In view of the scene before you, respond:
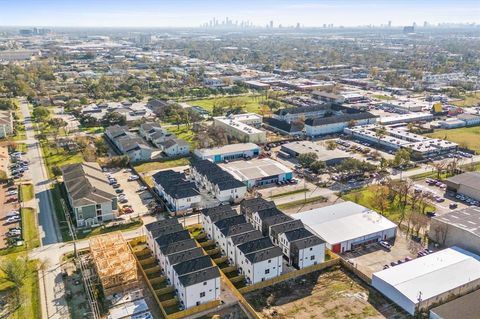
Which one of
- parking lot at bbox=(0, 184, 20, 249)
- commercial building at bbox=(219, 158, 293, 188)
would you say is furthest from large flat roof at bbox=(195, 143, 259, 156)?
parking lot at bbox=(0, 184, 20, 249)

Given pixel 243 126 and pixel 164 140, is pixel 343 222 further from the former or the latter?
pixel 243 126

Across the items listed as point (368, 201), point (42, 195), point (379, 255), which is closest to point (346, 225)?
point (379, 255)

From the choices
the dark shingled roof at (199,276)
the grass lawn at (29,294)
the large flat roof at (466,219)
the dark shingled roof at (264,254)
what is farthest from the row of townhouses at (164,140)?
the large flat roof at (466,219)

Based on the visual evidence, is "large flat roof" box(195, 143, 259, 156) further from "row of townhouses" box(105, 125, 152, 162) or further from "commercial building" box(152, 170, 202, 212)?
"commercial building" box(152, 170, 202, 212)

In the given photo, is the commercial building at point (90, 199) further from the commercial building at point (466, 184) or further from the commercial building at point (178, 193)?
the commercial building at point (466, 184)

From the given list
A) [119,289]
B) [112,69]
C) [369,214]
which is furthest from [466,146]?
[112,69]

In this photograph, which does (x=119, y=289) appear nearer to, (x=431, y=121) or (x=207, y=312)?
(x=207, y=312)
